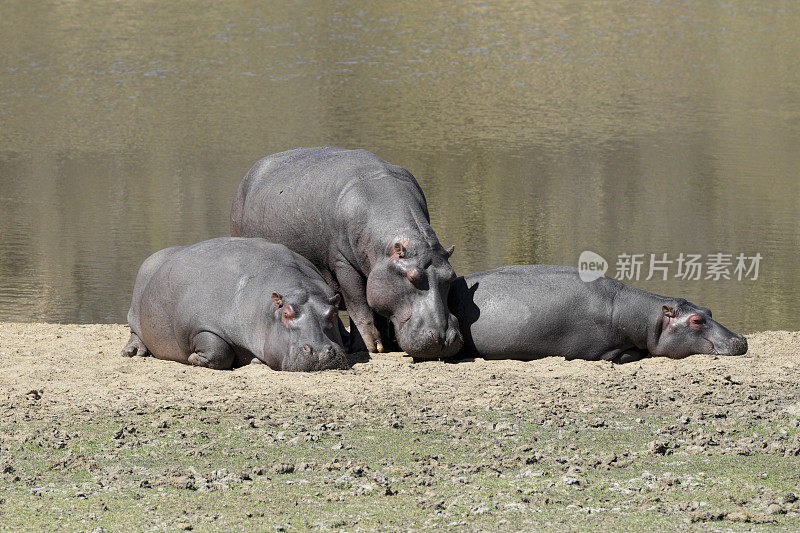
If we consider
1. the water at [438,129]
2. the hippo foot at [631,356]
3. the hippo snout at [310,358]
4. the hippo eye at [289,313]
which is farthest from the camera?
the water at [438,129]

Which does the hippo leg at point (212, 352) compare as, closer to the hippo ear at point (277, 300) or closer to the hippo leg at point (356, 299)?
the hippo ear at point (277, 300)

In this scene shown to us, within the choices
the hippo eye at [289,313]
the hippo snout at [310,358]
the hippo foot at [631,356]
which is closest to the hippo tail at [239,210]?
the hippo eye at [289,313]

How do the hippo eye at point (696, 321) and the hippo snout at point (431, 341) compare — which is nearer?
the hippo snout at point (431, 341)

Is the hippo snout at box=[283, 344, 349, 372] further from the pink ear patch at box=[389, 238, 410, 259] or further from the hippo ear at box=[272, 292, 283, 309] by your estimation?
the pink ear patch at box=[389, 238, 410, 259]

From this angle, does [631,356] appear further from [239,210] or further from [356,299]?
[239,210]

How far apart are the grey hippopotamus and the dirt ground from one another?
22cm

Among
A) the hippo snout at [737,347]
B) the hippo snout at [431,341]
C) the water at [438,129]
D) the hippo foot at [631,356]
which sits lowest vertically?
the water at [438,129]

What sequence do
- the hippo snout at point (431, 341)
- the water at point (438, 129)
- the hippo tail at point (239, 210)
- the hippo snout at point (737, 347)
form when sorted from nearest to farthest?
the hippo snout at point (431, 341) → the hippo snout at point (737, 347) → the hippo tail at point (239, 210) → the water at point (438, 129)

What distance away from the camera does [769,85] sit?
2262 cm

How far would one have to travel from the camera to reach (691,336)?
26.7 feet

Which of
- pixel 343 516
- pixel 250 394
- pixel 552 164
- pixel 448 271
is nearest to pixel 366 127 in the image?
pixel 552 164

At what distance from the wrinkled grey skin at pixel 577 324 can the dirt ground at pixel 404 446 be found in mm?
355

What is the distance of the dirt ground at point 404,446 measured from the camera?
15.7 ft

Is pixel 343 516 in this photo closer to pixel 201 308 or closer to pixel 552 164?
pixel 201 308
